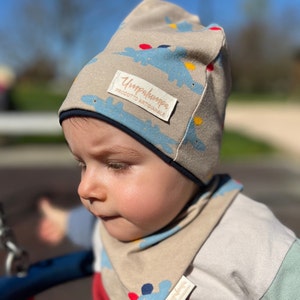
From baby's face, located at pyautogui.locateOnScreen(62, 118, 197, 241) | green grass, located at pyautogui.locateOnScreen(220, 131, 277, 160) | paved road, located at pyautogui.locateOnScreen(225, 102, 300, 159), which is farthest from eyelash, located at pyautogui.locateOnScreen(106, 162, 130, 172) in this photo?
paved road, located at pyautogui.locateOnScreen(225, 102, 300, 159)

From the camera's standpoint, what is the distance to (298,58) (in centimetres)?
3259

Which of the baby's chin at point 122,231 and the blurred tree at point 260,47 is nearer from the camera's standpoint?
the baby's chin at point 122,231

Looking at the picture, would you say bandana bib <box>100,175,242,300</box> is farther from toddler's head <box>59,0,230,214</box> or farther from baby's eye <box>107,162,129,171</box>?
baby's eye <box>107,162,129,171</box>

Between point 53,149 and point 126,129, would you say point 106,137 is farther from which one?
point 53,149

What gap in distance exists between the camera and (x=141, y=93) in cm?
109

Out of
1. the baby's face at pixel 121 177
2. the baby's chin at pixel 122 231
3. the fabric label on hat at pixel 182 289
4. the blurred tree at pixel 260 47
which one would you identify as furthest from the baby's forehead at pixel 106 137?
the blurred tree at pixel 260 47

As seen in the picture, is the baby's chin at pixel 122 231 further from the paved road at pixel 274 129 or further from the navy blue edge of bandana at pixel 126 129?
the paved road at pixel 274 129

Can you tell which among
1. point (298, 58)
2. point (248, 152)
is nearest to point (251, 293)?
point (248, 152)

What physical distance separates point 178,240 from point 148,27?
50cm

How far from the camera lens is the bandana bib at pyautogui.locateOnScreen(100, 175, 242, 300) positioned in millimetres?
1122

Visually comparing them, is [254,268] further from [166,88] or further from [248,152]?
[248,152]

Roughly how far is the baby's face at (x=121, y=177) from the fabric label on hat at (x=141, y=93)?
0.24 ft

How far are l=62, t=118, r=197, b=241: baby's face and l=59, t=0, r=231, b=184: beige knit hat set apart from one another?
0.07 feet

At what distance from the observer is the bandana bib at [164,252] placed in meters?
1.12
